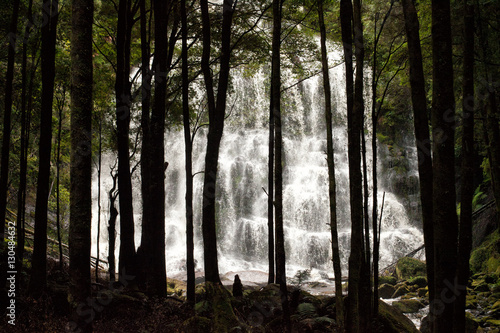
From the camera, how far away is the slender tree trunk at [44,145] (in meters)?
5.03

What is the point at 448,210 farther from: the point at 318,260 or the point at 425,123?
the point at 318,260

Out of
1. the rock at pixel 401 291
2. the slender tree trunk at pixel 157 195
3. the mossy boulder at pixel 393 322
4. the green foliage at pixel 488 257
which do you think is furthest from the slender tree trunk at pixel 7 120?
the green foliage at pixel 488 257

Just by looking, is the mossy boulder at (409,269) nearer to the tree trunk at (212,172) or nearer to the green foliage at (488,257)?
the green foliage at (488,257)

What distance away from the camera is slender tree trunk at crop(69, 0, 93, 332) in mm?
3137

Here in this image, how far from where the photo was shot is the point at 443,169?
8.95 ft

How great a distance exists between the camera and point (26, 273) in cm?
643

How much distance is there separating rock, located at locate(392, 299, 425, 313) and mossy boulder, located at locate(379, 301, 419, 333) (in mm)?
4022

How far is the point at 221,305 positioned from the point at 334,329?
2.00 metres

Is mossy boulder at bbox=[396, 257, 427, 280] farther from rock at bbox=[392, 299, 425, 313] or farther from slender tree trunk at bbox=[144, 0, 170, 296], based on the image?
slender tree trunk at bbox=[144, 0, 170, 296]

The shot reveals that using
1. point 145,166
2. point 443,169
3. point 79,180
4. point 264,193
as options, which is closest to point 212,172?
point 145,166

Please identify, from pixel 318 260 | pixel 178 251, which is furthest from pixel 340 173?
pixel 178 251

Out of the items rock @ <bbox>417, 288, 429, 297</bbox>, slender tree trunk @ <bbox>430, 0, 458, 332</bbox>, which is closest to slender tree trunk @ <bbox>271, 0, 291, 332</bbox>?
slender tree trunk @ <bbox>430, 0, 458, 332</bbox>

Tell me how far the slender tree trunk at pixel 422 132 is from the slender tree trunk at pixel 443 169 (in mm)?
1029

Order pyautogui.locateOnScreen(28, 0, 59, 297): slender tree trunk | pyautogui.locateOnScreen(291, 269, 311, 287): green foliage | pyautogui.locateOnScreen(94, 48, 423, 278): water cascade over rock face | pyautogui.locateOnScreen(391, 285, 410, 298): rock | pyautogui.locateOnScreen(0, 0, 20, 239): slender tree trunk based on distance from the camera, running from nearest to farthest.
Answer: pyautogui.locateOnScreen(28, 0, 59, 297): slender tree trunk
pyautogui.locateOnScreen(0, 0, 20, 239): slender tree trunk
pyautogui.locateOnScreen(291, 269, 311, 287): green foliage
pyautogui.locateOnScreen(391, 285, 410, 298): rock
pyautogui.locateOnScreen(94, 48, 423, 278): water cascade over rock face
